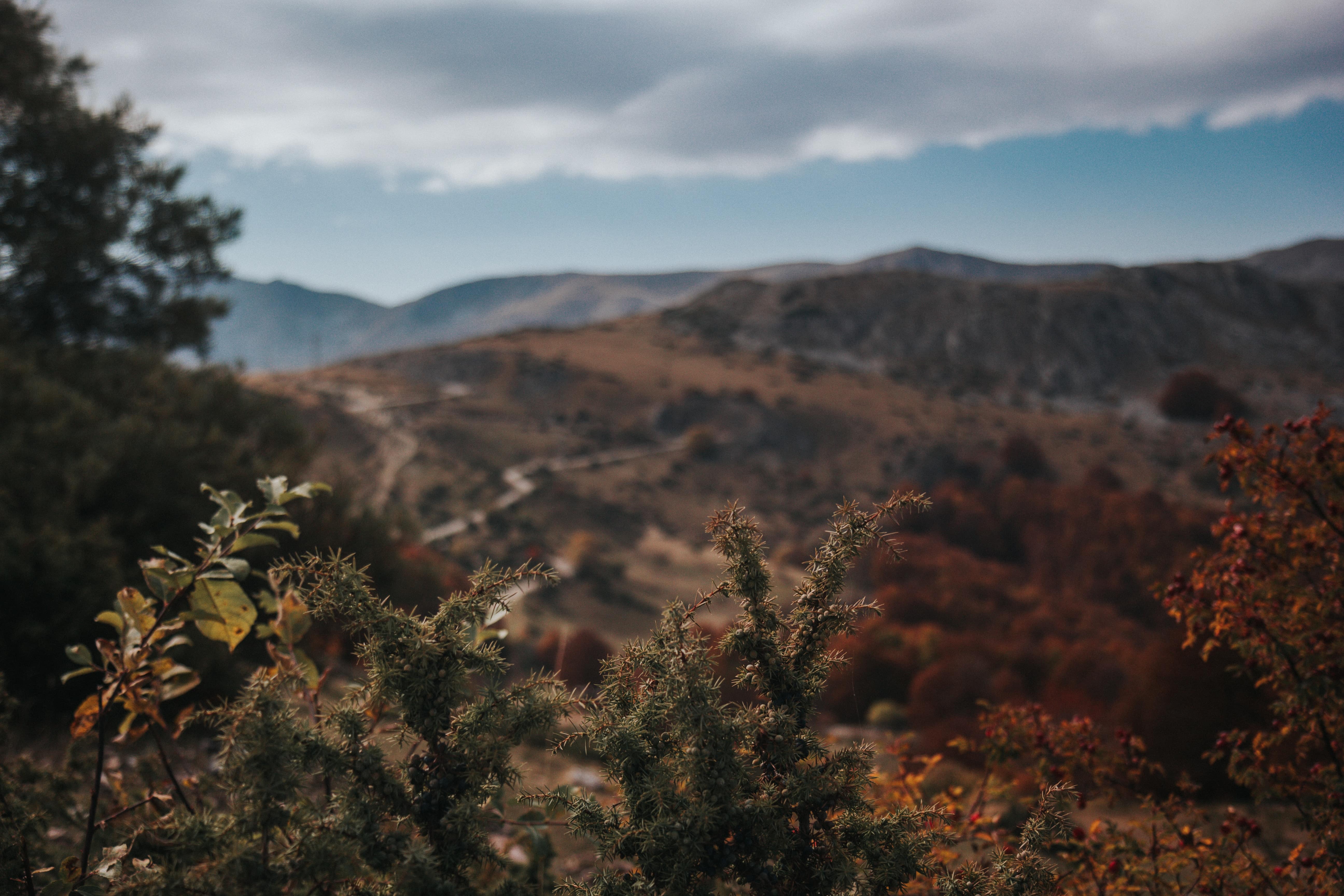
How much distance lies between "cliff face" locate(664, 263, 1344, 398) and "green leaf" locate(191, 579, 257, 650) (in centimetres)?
8973

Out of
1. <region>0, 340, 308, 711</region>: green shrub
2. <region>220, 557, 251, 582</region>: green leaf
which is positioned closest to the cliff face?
<region>0, 340, 308, 711</region>: green shrub

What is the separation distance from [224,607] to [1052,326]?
106m

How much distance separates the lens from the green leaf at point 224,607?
6.43 ft

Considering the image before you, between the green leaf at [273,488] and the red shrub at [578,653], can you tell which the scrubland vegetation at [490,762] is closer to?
the green leaf at [273,488]

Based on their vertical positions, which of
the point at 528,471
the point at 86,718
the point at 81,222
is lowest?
the point at 528,471

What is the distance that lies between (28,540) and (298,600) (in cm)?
507

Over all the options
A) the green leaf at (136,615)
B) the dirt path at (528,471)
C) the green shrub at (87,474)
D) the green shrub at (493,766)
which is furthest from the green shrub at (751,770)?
the dirt path at (528,471)

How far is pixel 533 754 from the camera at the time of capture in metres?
7.50

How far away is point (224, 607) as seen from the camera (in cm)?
198

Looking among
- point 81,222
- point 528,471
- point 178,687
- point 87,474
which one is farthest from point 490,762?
point 528,471

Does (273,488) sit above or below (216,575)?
above

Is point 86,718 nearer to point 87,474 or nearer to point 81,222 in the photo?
point 87,474

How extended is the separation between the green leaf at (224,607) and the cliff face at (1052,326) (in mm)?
89732

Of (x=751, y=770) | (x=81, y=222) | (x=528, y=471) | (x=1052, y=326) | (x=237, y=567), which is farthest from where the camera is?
(x=1052, y=326)
